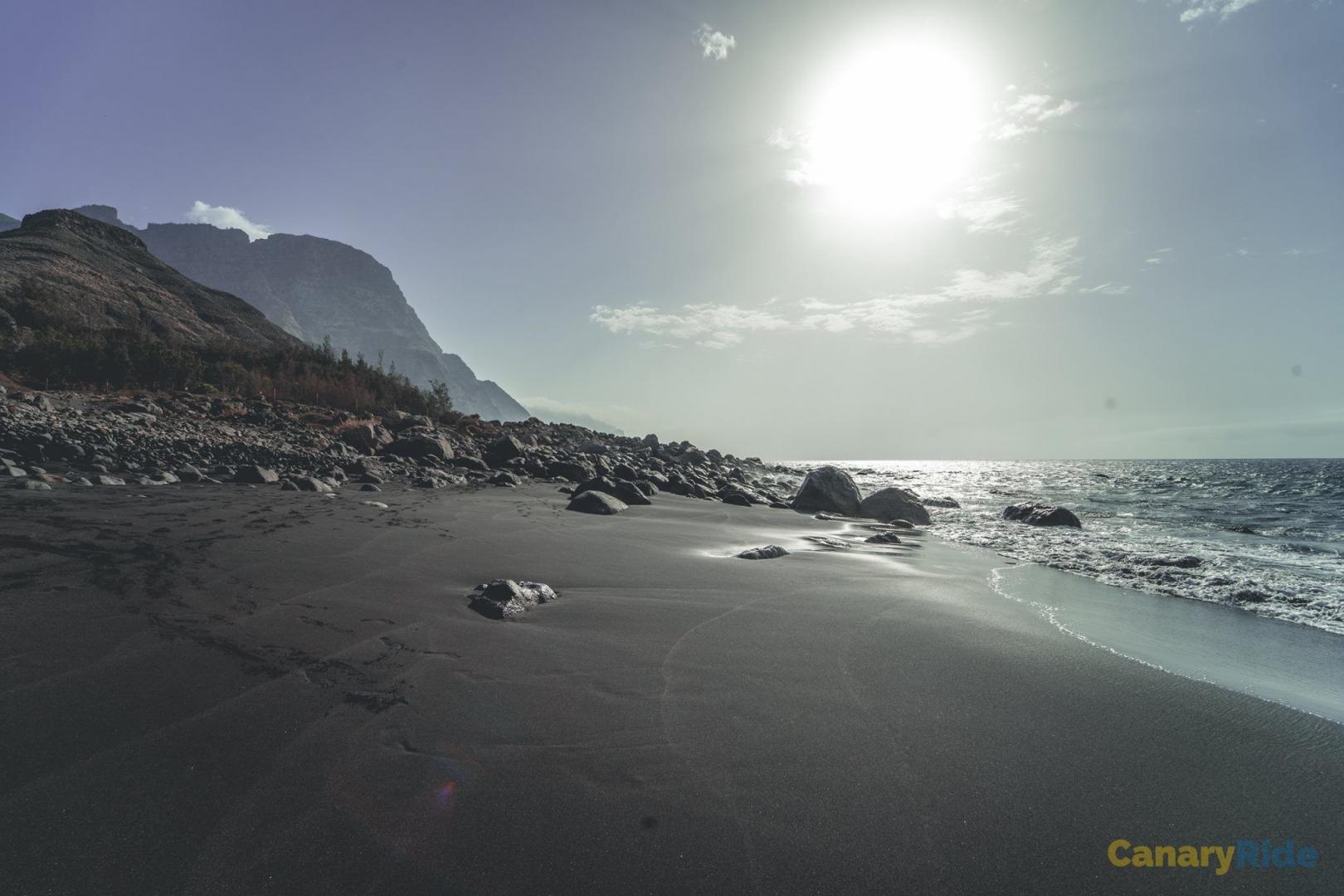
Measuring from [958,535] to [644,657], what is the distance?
8.08 meters

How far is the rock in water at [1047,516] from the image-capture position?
10.3 metres

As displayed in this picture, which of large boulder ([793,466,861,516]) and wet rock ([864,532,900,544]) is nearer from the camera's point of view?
wet rock ([864,532,900,544])

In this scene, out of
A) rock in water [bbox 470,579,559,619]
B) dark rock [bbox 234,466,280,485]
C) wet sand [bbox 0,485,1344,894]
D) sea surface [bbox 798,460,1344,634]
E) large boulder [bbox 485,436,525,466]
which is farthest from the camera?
large boulder [bbox 485,436,525,466]

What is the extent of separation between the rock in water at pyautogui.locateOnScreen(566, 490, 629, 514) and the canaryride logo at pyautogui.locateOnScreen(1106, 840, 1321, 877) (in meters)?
6.88

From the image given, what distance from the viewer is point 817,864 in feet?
4.52

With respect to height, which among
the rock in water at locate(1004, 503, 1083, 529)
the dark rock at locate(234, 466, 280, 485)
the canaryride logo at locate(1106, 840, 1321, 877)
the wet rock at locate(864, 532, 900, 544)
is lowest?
the dark rock at locate(234, 466, 280, 485)

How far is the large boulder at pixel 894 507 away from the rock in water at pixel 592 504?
6239mm

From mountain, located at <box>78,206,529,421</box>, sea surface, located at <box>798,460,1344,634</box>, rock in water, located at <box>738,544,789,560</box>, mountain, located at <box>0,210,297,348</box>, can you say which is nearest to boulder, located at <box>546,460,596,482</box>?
sea surface, located at <box>798,460,1344,634</box>

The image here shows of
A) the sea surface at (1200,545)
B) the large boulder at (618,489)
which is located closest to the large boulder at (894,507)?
the sea surface at (1200,545)

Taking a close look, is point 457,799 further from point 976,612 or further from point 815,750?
point 976,612

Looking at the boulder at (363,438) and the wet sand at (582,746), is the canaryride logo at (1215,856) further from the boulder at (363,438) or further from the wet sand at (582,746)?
the boulder at (363,438)

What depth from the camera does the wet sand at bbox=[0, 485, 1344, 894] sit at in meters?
1.32

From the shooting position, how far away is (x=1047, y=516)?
34.2 ft

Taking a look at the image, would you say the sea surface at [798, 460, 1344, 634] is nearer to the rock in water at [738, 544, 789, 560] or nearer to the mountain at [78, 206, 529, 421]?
the rock in water at [738, 544, 789, 560]
